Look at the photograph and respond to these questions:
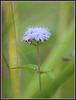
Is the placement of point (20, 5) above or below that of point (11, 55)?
above

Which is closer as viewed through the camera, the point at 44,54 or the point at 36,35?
the point at 36,35

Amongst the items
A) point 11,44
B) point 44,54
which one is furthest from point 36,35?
point 44,54

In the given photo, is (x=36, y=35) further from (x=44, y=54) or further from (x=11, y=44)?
(x=44, y=54)

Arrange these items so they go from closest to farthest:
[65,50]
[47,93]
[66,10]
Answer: [47,93] → [65,50] → [66,10]

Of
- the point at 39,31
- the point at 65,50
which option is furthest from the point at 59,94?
the point at 39,31

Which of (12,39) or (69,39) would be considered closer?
(12,39)

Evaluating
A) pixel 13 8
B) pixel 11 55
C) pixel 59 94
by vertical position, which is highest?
pixel 13 8

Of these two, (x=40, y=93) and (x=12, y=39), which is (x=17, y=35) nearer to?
(x=12, y=39)

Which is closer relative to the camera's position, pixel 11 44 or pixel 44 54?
pixel 11 44
